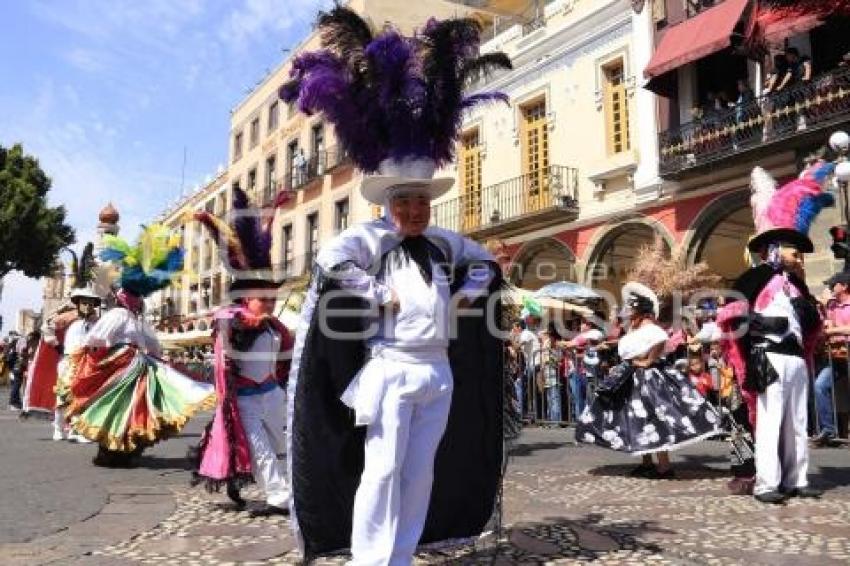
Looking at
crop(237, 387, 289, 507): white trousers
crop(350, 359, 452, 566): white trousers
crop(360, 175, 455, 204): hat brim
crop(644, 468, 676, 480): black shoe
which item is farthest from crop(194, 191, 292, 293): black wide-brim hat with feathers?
crop(644, 468, 676, 480): black shoe

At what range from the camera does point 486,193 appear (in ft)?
65.1

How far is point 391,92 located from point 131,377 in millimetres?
4644

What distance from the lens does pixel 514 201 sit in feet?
62.1

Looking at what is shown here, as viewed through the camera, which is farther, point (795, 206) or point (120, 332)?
point (120, 332)

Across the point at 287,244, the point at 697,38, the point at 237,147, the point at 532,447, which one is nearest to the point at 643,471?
the point at 532,447

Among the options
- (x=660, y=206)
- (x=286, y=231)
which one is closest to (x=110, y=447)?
(x=660, y=206)

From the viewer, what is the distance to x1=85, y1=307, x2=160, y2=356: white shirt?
23.3 ft

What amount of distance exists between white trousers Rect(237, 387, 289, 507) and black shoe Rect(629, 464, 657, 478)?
3021 mm

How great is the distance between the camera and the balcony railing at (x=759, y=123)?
39.7 ft

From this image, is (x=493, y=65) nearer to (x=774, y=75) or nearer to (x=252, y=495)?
(x=252, y=495)

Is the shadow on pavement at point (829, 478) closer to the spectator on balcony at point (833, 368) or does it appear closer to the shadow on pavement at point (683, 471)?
the shadow on pavement at point (683, 471)

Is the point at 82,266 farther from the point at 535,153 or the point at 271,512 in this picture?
the point at 535,153

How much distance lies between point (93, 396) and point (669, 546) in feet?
17.2

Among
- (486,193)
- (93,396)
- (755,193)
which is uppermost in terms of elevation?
(486,193)
